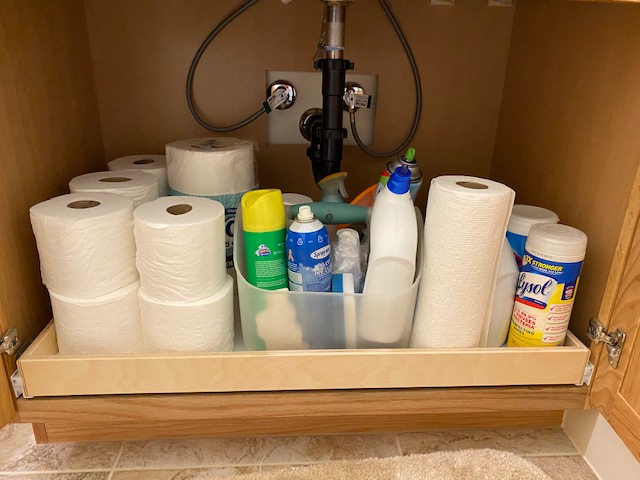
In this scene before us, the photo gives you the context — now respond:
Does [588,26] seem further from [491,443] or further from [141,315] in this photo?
[141,315]

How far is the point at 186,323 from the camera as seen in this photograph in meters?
0.68

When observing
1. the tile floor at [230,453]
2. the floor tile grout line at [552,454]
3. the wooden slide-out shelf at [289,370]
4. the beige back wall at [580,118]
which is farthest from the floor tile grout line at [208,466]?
the beige back wall at [580,118]

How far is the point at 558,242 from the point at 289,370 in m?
0.41

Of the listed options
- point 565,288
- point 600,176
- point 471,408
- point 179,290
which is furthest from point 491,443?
point 179,290

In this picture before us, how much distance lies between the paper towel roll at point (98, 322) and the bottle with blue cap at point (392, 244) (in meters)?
0.33

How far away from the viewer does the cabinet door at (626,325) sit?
0.62 meters

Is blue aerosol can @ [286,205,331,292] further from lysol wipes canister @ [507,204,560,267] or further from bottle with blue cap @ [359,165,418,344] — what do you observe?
lysol wipes canister @ [507,204,560,267]

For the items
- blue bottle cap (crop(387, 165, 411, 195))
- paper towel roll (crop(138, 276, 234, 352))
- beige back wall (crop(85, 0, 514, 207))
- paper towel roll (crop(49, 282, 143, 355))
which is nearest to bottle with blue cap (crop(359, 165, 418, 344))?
blue bottle cap (crop(387, 165, 411, 195))

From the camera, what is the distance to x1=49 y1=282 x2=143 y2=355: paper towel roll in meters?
0.68

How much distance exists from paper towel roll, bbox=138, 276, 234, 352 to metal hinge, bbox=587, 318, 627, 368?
52cm

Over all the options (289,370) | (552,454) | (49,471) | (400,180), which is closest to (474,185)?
(400,180)

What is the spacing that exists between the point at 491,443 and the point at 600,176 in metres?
0.46

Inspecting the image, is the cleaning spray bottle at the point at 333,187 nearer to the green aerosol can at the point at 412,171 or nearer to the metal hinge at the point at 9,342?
the green aerosol can at the point at 412,171

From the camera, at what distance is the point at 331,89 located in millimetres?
858
